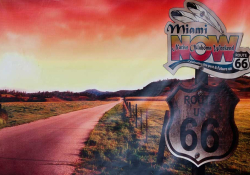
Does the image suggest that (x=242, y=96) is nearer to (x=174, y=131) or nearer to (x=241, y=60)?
(x=241, y=60)

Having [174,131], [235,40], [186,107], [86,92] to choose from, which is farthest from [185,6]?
[86,92]

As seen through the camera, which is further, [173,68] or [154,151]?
[154,151]

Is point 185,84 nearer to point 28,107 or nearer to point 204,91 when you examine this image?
point 204,91

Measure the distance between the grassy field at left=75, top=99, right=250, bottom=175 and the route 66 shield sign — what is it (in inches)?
14.9

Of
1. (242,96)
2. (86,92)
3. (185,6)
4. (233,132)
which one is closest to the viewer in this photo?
(233,132)

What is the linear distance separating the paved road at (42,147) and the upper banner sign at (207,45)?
1.34 m

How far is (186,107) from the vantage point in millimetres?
2352

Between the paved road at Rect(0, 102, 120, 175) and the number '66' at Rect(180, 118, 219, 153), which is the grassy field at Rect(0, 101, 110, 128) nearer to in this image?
the paved road at Rect(0, 102, 120, 175)

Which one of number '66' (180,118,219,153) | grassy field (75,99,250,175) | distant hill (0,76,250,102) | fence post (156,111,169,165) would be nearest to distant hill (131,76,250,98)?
distant hill (0,76,250,102)

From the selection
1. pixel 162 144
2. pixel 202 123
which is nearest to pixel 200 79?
pixel 202 123

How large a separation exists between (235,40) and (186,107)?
1007 mm

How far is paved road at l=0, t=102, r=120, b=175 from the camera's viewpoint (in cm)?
307

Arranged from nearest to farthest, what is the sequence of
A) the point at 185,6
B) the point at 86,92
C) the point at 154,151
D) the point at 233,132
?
the point at 233,132 < the point at 185,6 < the point at 86,92 < the point at 154,151

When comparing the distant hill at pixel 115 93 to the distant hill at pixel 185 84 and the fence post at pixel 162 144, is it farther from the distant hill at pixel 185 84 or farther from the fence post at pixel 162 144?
the fence post at pixel 162 144
